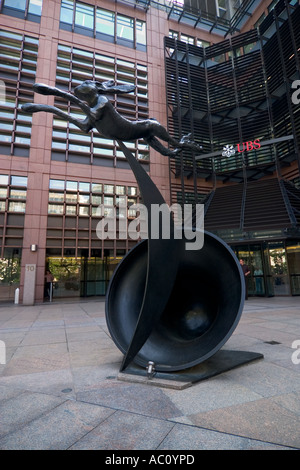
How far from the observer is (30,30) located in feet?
57.4

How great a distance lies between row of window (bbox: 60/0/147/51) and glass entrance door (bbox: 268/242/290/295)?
59.4ft

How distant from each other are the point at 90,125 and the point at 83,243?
12.5 meters

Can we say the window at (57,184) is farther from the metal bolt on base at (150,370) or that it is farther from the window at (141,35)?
the metal bolt on base at (150,370)

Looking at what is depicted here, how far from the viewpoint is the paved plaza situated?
6.57 feet

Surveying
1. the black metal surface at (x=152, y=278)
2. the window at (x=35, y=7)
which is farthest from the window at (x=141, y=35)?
the black metal surface at (x=152, y=278)

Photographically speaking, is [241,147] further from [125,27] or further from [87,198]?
[125,27]

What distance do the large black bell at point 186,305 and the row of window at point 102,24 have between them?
21.4 m

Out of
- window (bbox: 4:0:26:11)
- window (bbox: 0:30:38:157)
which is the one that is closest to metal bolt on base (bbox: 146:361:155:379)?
window (bbox: 0:30:38:157)

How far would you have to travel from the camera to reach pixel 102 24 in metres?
19.6

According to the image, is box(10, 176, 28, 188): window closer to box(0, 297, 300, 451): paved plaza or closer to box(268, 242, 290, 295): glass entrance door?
box(0, 297, 300, 451): paved plaza

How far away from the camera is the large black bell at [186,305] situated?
3660 mm

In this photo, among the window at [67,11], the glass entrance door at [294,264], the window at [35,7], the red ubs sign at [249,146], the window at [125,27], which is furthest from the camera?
the window at [125,27]
